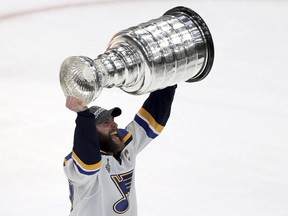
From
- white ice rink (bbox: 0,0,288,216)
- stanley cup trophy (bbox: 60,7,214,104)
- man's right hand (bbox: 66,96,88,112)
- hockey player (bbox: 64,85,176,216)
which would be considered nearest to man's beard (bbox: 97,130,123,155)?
hockey player (bbox: 64,85,176,216)

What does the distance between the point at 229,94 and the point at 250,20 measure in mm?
972

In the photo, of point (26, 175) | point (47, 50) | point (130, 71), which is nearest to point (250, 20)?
point (47, 50)

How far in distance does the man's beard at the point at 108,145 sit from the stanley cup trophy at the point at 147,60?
25 cm

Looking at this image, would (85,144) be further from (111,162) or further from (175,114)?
(175,114)

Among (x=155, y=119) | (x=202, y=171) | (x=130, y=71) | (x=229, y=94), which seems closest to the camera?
(x=130, y=71)

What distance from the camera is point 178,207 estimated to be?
3.03 m

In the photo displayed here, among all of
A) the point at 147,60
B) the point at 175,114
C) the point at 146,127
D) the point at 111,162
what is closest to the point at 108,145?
the point at 111,162

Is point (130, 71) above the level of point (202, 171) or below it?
above

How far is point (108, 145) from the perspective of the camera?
7.75 feet

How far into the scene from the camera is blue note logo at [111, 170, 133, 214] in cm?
237

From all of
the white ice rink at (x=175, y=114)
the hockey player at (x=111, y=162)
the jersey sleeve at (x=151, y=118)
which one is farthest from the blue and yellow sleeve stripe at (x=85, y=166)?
the white ice rink at (x=175, y=114)

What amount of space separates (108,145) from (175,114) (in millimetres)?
1327

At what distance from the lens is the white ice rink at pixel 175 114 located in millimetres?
3104

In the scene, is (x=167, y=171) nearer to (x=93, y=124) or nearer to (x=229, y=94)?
(x=229, y=94)
